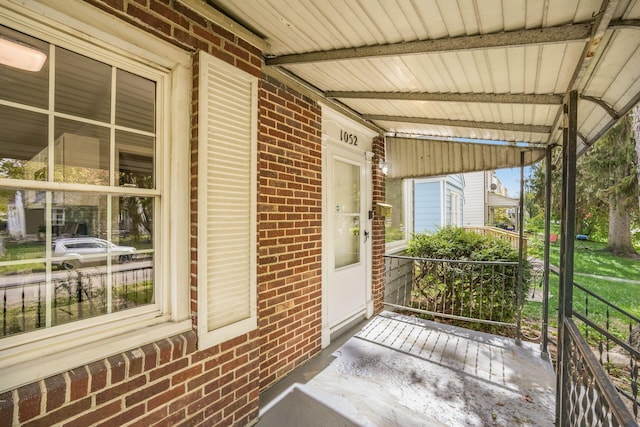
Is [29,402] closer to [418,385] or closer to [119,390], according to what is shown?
[119,390]

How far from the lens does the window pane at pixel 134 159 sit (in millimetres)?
1694

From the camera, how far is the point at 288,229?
2.83 m

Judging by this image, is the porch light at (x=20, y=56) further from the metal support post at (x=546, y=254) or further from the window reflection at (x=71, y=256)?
the metal support post at (x=546, y=254)

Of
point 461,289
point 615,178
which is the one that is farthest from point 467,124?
point 615,178

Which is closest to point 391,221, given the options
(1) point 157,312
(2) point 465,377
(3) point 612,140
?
(2) point 465,377

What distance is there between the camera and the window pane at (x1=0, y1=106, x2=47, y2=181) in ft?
4.38

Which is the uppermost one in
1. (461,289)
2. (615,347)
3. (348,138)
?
(348,138)

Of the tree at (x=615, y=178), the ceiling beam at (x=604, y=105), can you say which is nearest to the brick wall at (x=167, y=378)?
the ceiling beam at (x=604, y=105)

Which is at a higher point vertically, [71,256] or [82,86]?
[82,86]

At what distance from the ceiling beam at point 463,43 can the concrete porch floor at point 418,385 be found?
2.59 meters

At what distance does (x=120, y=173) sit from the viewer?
5.55ft

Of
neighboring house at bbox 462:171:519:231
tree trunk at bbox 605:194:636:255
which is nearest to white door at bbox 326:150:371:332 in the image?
neighboring house at bbox 462:171:519:231

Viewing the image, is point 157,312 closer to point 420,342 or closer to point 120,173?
point 120,173

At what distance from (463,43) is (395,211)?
469 centimetres
